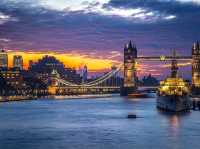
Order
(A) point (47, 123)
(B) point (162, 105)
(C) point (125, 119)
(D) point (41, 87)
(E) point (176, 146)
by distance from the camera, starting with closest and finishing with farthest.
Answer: (E) point (176, 146)
(A) point (47, 123)
(C) point (125, 119)
(B) point (162, 105)
(D) point (41, 87)

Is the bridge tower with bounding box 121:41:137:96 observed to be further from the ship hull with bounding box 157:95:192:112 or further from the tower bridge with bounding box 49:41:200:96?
the ship hull with bounding box 157:95:192:112

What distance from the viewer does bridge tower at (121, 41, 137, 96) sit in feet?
588

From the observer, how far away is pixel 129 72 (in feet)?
615

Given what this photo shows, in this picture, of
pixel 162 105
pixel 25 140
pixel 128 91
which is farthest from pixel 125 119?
pixel 128 91

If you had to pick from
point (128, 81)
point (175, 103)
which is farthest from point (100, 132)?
point (128, 81)

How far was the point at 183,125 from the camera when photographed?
6662cm

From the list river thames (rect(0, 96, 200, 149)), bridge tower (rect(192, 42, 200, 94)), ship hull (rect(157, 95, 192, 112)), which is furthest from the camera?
bridge tower (rect(192, 42, 200, 94))

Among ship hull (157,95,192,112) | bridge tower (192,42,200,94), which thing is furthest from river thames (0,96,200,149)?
bridge tower (192,42,200,94)

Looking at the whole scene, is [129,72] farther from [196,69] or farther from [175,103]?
[175,103]

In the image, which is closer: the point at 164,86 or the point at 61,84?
the point at 164,86

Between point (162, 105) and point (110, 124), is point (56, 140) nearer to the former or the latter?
point (110, 124)

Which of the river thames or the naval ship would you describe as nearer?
the river thames

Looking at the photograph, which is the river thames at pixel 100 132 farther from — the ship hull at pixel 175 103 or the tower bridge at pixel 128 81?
the tower bridge at pixel 128 81

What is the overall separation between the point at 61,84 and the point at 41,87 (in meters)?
13.2
